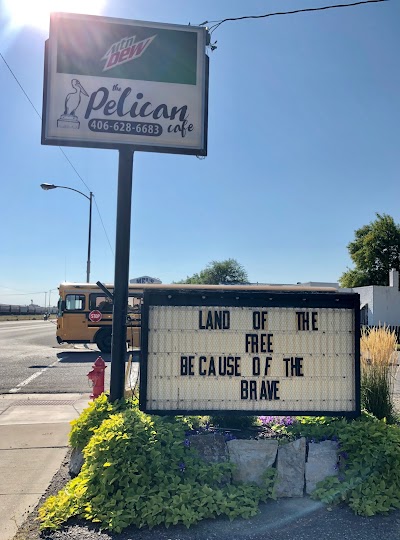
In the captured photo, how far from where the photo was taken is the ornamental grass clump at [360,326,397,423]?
17.3 ft

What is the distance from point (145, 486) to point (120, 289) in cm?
203

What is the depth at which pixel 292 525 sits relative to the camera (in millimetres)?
3611

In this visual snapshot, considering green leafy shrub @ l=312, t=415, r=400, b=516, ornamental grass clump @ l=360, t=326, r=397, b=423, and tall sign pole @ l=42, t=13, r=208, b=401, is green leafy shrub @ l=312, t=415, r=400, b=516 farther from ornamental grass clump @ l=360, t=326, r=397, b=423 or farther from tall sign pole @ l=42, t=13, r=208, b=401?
tall sign pole @ l=42, t=13, r=208, b=401

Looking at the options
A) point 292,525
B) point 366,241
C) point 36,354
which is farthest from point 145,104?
point 366,241

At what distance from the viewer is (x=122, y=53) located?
5.25 m

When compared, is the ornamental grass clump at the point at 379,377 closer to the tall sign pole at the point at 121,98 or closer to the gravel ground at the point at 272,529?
the gravel ground at the point at 272,529

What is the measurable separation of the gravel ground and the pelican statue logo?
394 centimetres

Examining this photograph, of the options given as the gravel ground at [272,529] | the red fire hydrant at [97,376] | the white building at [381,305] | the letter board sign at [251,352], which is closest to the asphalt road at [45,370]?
the red fire hydrant at [97,376]

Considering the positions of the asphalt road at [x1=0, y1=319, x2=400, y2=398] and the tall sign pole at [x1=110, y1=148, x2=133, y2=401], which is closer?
the tall sign pole at [x1=110, y1=148, x2=133, y2=401]

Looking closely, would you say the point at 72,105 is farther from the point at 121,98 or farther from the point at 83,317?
the point at 83,317

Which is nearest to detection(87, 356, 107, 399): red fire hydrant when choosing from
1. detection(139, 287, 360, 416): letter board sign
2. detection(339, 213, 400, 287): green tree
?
detection(139, 287, 360, 416): letter board sign

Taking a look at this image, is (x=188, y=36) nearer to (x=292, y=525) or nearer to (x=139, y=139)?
(x=139, y=139)

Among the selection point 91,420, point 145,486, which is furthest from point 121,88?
point 145,486

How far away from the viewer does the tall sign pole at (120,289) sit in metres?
4.98
